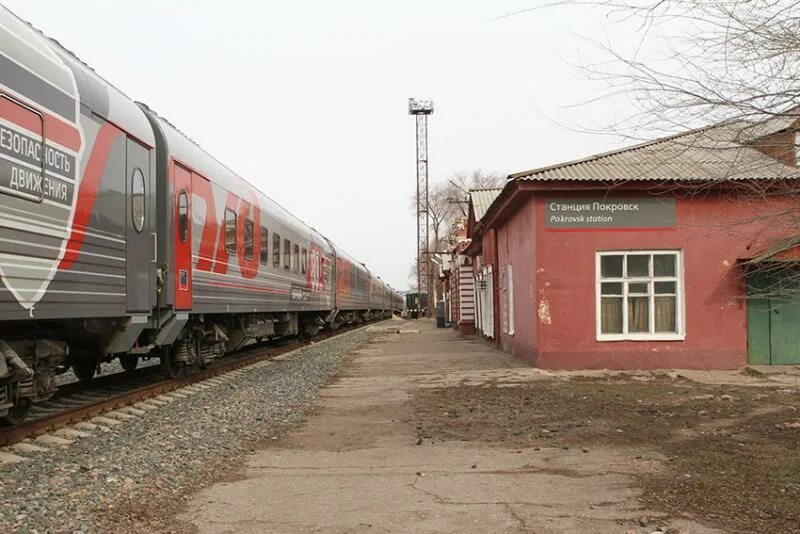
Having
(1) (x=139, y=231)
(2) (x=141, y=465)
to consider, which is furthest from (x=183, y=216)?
(2) (x=141, y=465)

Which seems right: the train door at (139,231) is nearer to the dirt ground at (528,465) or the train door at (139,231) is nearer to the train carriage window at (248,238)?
the dirt ground at (528,465)

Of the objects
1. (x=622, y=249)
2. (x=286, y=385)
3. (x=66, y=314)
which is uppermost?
(x=622, y=249)

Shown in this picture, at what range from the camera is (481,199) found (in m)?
23.7

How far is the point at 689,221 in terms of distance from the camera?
1291 centimetres

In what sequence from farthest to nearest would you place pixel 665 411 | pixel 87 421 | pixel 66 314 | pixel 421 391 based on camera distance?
1. pixel 421 391
2. pixel 665 411
3. pixel 87 421
4. pixel 66 314

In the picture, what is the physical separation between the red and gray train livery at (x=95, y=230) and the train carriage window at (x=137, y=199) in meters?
0.01

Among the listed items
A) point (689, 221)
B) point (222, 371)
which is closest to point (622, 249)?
point (689, 221)

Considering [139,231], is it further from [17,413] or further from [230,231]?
[230,231]

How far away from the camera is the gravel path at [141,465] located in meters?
4.39

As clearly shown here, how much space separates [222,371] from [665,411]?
786 centimetres

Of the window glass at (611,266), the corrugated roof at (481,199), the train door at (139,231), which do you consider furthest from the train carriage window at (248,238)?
the corrugated roof at (481,199)

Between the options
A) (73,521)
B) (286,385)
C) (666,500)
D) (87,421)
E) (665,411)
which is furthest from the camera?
(286,385)

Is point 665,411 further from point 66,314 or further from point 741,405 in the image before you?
point 66,314

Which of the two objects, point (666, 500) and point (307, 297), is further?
point (307, 297)
